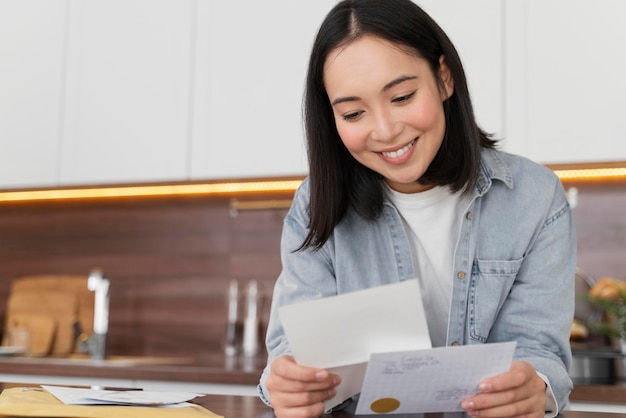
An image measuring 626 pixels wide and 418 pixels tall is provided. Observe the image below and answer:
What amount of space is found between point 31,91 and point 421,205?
1.87 m

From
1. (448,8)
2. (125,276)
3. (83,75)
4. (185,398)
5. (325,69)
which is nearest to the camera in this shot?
(185,398)

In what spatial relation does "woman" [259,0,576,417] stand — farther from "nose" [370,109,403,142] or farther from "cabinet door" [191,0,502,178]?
"cabinet door" [191,0,502,178]

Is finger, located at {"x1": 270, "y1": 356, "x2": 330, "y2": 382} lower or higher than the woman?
lower

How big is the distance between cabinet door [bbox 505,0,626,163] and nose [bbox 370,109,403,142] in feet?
3.86

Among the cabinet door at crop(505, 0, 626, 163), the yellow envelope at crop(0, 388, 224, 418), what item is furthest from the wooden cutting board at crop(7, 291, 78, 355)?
the yellow envelope at crop(0, 388, 224, 418)

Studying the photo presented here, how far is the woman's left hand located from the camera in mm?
1046

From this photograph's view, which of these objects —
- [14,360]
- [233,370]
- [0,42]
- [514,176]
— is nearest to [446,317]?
[514,176]

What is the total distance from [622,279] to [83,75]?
182 centimetres

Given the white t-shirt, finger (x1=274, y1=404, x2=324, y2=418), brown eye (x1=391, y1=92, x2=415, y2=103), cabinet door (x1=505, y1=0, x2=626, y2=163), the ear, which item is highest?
cabinet door (x1=505, y1=0, x2=626, y2=163)

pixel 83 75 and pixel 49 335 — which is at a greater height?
pixel 83 75

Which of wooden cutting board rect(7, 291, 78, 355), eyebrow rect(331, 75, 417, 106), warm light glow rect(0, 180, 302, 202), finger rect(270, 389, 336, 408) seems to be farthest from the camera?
wooden cutting board rect(7, 291, 78, 355)

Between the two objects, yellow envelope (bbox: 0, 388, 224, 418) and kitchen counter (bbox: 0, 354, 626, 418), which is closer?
yellow envelope (bbox: 0, 388, 224, 418)

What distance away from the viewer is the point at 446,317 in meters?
1.44

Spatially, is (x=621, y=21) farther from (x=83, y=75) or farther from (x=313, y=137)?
(x=83, y=75)
